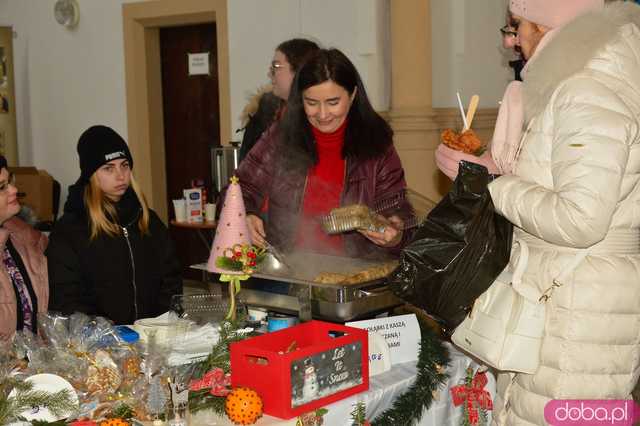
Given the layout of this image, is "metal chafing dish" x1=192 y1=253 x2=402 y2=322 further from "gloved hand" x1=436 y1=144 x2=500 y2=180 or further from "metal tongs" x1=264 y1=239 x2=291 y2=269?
"gloved hand" x1=436 y1=144 x2=500 y2=180

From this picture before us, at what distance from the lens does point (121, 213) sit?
290 cm

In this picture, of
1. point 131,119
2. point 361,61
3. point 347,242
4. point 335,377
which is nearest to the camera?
point 335,377

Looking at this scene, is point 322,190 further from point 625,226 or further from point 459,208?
point 625,226

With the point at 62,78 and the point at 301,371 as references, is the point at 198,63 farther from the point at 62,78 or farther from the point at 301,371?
the point at 301,371

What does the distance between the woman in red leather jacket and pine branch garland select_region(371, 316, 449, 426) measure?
0.54 meters

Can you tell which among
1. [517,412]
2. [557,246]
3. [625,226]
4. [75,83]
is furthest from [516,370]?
[75,83]

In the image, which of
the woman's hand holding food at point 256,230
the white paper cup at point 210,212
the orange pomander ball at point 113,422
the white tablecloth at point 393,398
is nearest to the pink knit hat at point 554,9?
the white tablecloth at point 393,398

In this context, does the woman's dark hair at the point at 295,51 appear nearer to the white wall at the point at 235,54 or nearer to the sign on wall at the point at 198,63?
the white wall at the point at 235,54

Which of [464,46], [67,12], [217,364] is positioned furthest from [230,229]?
[67,12]

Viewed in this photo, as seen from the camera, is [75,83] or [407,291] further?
[75,83]

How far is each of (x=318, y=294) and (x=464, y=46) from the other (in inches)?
140

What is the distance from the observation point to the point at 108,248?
112 inches

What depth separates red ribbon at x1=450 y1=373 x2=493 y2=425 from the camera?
2.22 meters

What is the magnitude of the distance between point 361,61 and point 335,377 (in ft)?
12.8
